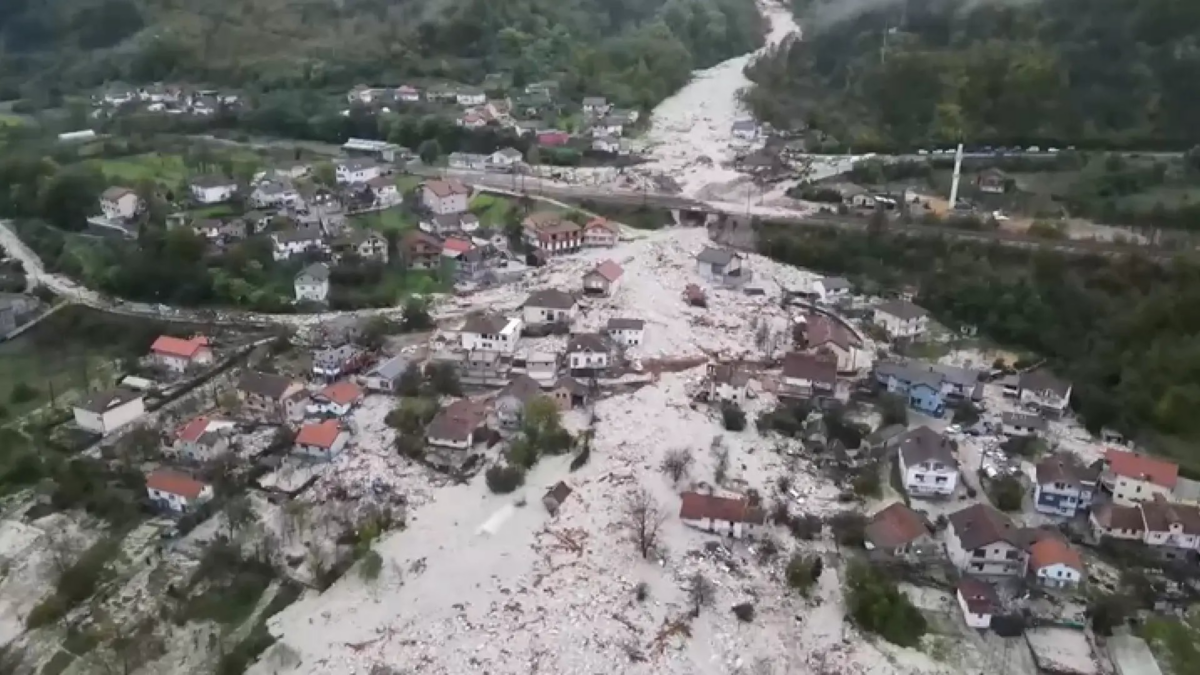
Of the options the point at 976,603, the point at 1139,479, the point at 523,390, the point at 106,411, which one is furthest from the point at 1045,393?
the point at 106,411

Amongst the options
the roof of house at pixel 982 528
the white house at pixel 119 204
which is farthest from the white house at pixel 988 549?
the white house at pixel 119 204

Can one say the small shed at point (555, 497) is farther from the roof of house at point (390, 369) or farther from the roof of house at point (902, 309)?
the roof of house at point (902, 309)

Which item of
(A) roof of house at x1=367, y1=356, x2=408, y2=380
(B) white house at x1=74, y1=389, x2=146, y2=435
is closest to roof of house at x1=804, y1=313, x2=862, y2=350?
(A) roof of house at x1=367, y1=356, x2=408, y2=380

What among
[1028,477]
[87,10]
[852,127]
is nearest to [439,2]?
[87,10]

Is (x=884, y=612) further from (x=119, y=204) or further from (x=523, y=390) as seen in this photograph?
(x=119, y=204)

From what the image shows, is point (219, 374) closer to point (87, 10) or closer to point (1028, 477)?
point (1028, 477)

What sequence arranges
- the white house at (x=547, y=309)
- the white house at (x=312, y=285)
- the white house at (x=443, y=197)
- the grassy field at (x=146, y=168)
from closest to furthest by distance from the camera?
the white house at (x=547, y=309) → the white house at (x=312, y=285) → the white house at (x=443, y=197) → the grassy field at (x=146, y=168)
